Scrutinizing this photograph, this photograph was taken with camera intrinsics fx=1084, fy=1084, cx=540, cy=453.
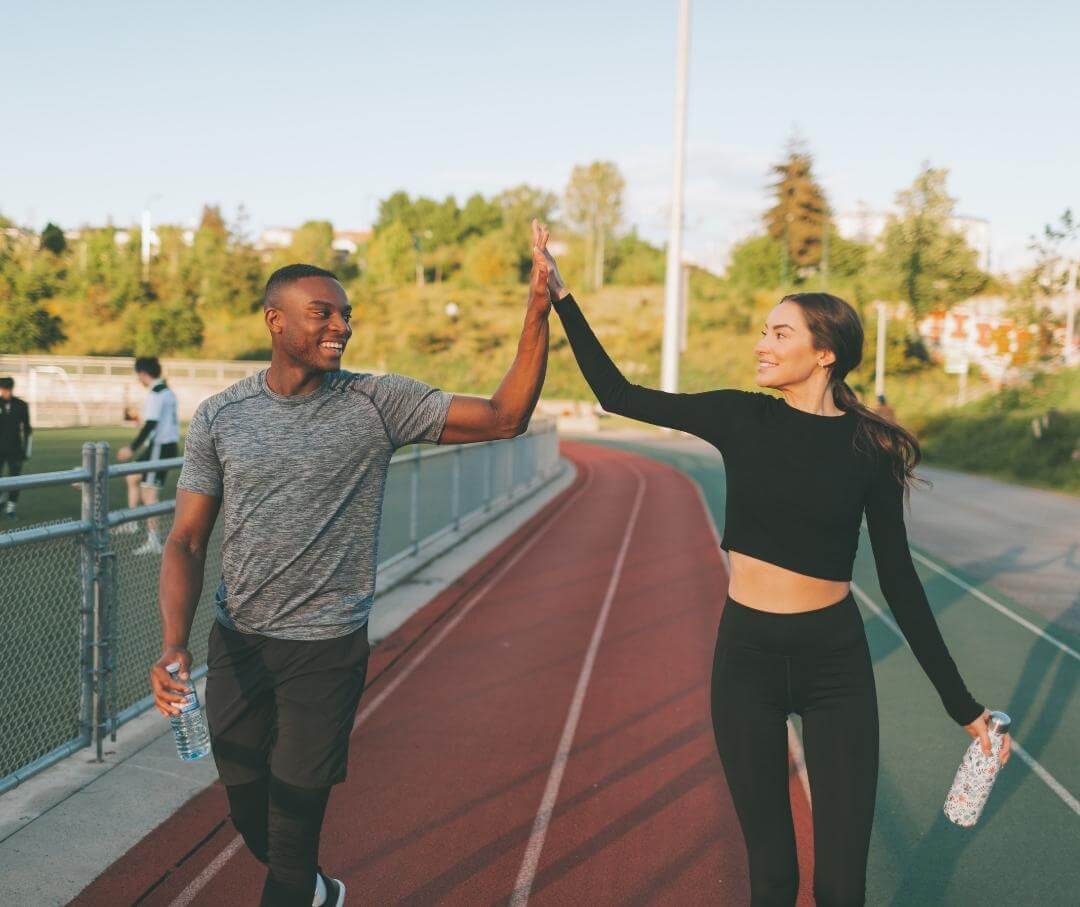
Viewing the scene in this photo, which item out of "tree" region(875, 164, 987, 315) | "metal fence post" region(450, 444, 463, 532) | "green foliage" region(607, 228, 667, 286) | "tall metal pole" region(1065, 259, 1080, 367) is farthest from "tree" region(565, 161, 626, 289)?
"metal fence post" region(450, 444, 463, 532)

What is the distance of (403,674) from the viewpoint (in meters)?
7.48

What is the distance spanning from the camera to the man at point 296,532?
2.89m

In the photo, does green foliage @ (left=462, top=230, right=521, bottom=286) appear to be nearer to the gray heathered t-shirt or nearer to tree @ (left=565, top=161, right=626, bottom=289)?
tree @ (left=565, top=161, right=626, bottom=289)

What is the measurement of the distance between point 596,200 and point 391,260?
19.0 m

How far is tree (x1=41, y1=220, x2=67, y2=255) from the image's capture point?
73.7m

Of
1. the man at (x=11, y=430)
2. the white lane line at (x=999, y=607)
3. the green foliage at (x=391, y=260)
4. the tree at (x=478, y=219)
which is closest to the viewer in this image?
the white lane line at (x=999, y=607)

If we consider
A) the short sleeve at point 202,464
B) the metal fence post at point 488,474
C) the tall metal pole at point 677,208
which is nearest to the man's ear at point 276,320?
the short sleeve at point 202,464

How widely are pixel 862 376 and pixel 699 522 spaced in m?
40.5

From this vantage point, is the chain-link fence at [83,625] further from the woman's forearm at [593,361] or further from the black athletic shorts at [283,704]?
the woman's forearm at [593,361]

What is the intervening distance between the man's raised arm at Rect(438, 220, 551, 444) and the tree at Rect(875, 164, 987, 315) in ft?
174

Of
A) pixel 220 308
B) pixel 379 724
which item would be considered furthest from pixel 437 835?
pixel 220 308

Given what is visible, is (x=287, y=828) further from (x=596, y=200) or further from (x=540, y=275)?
(x=596, y=200)

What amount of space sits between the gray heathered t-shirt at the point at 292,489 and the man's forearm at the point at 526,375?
192 mm

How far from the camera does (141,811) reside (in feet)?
15.5
